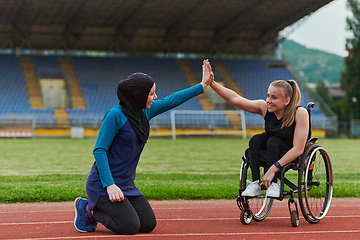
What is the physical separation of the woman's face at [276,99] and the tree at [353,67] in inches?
1479

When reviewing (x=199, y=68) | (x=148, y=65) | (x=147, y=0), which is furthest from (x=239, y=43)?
(x=147, y=0)

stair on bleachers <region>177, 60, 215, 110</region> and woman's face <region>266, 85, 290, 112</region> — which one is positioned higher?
stair on bleachers <region>177, 60, 215, 110</region>

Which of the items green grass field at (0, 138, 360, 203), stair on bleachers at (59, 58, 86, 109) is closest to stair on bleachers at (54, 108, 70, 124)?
stair on bleachers at (59, 58, 86, 109)

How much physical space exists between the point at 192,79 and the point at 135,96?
30.9m

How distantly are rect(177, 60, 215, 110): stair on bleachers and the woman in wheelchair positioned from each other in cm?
2727

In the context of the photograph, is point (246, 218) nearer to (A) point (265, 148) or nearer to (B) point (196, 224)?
(B) point (196, 224)

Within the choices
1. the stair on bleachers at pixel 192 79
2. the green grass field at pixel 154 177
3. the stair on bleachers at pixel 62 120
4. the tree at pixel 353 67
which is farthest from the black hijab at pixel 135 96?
the tree at pixel 353 67

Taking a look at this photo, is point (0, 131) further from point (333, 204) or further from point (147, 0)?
point (333, 204)

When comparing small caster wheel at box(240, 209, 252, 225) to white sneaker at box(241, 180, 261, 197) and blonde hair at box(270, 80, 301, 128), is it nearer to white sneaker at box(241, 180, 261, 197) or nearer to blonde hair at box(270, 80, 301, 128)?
white sneaker at box(241, 180, 261, 197)

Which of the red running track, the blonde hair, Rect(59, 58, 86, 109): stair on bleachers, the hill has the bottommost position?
the red running track

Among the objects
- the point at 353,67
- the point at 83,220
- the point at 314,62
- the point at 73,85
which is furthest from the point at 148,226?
the point at 314,62

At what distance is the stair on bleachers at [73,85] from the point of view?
100 ft

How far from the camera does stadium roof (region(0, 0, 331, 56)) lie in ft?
98.3

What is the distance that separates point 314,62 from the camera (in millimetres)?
111188
